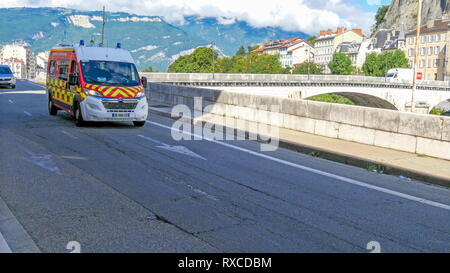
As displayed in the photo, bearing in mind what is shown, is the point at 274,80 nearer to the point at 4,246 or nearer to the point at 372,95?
the point at 372,95

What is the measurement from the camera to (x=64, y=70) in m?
17.4

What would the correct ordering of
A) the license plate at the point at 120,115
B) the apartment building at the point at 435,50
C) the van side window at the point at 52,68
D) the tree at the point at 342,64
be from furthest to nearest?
the tree at the point at 342,64
the apartment building at the point at 435,50
the van side window at the point at 52,68
the license plate at the point at 120,115

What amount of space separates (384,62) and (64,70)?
4858 inches

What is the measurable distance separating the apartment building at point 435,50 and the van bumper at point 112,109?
116 meters

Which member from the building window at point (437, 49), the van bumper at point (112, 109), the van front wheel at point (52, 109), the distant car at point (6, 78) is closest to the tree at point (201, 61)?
the building window at point (437, 49)

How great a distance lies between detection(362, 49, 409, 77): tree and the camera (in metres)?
129

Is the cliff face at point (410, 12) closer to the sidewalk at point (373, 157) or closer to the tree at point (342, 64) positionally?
the tree at point (342, 64)

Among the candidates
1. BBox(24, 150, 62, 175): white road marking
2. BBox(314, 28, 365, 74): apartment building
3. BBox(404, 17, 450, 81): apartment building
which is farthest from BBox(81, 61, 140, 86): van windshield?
BBox(314, 28, 365, 74): apartment building

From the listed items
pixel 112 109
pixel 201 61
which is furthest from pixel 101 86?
pixel 201 61

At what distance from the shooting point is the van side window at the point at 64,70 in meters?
17.1

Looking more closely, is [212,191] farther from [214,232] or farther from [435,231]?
[435,231]

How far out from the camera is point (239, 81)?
6700 centimetres

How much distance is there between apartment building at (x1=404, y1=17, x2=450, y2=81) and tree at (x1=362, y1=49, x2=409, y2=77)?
497 centimetres
